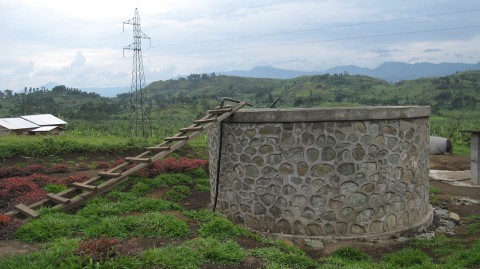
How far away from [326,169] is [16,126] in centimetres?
3058

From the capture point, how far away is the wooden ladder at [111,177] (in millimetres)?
8891

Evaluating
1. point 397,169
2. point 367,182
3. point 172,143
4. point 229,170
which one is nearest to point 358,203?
point 367,182

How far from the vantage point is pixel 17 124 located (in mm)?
33406

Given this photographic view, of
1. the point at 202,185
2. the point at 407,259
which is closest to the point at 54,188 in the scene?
the point at 202,185

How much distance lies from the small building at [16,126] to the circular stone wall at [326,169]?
27.1 m

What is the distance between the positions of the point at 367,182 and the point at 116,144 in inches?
596

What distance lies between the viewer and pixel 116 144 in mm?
21234

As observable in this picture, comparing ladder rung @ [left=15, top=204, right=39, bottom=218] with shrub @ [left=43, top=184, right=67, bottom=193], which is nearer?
ladder rung @ [left=15, top=204, right=39, bottom=218]

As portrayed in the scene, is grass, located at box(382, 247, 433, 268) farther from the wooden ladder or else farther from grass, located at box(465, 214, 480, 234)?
the wooden ladder

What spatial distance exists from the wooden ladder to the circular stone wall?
645 millimetres

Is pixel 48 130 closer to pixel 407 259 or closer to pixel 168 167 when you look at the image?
pixel 168 167

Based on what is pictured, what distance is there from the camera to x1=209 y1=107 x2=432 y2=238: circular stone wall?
900cm

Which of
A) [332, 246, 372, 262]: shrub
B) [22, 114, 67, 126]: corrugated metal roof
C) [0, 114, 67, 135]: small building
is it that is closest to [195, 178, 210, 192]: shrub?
[332, 246, 372, 262]: shrub

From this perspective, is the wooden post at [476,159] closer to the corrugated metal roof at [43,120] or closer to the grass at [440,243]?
the grass at [440,243]
